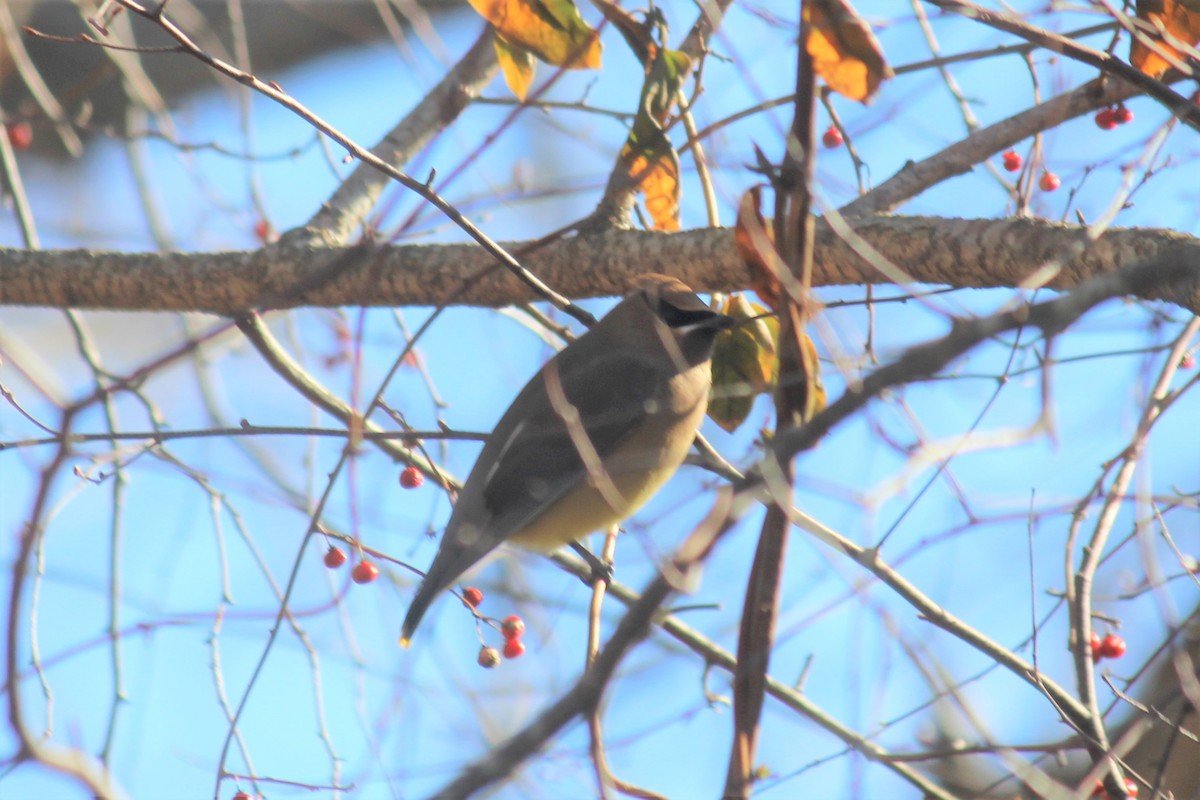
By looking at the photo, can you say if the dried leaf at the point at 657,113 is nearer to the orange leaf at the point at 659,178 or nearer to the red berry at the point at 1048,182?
the orange leaf at the point at 659,178

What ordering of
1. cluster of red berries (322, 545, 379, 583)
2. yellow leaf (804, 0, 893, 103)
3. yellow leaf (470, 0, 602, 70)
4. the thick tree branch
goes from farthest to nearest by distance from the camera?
1. cluster of red berries (322, 545, 379, 583)
2. yellow leaf (470, 0, 602, 70)
3. the thick tree branch
4. yellow leaf (804, 0, 893, 103)

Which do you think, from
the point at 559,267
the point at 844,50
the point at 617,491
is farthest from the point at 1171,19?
the point at 617,491

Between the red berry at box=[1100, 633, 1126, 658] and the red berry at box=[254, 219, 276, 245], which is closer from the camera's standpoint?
the red berry at box=[1100, 633, 1126, 658]

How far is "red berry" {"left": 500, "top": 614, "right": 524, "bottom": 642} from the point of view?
3744mm

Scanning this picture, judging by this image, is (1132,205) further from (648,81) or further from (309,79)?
(309,79)

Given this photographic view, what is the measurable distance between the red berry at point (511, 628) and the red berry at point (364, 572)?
384 mm

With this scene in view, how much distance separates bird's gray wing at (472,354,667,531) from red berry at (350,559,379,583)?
417 millimetres

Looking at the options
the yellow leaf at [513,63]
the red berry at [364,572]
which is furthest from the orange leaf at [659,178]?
the red berry at [364,572]

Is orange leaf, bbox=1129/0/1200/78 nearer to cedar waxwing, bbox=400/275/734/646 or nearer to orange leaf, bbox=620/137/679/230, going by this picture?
orange leaf, bbox=620/137/679/230

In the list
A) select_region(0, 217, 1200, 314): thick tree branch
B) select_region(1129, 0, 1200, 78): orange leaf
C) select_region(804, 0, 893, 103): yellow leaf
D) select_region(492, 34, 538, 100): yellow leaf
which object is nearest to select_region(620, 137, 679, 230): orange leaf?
select_region(0, 217, 1200, 314): thick tree branch

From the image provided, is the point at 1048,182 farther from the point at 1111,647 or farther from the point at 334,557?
the point at 334,557

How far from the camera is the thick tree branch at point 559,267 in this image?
3.05 metres

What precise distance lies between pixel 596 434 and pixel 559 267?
538 millimetres

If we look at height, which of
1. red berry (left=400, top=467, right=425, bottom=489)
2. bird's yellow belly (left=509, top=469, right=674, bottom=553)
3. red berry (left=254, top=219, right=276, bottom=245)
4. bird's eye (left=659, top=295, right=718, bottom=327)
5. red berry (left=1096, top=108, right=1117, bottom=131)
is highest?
red berry (left=254, top=219, right=276, bottom=245)
